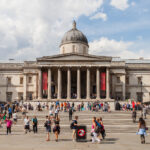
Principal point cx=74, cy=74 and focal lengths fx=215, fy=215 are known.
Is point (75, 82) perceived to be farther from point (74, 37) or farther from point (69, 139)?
point (69, 139)

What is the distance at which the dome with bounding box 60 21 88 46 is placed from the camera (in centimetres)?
5569

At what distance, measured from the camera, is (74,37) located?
5575cm

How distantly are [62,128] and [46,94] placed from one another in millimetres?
27515

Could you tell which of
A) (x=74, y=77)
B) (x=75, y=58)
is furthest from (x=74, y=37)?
(x=75, y=58)

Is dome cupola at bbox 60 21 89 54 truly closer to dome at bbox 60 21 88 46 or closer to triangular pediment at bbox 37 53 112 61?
dome at bbox 60 21 88 46

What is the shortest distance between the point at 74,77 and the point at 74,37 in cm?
1179

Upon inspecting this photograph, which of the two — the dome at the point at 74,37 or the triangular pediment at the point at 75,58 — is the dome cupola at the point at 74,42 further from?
the triangular pediment at the point at 75,58

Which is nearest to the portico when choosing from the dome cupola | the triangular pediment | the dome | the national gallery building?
the national gallery building

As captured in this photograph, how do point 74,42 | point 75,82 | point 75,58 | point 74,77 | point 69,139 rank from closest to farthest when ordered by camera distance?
point 69,139, point 75,58, point 75,82, point 74,77, point 74,42

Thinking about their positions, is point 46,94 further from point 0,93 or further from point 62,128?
point 62,128

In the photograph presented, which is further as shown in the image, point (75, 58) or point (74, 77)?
point (74, 77)

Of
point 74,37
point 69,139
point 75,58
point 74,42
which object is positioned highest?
point 74,37

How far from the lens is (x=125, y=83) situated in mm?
52125

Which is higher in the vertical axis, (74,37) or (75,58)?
(74,37)
